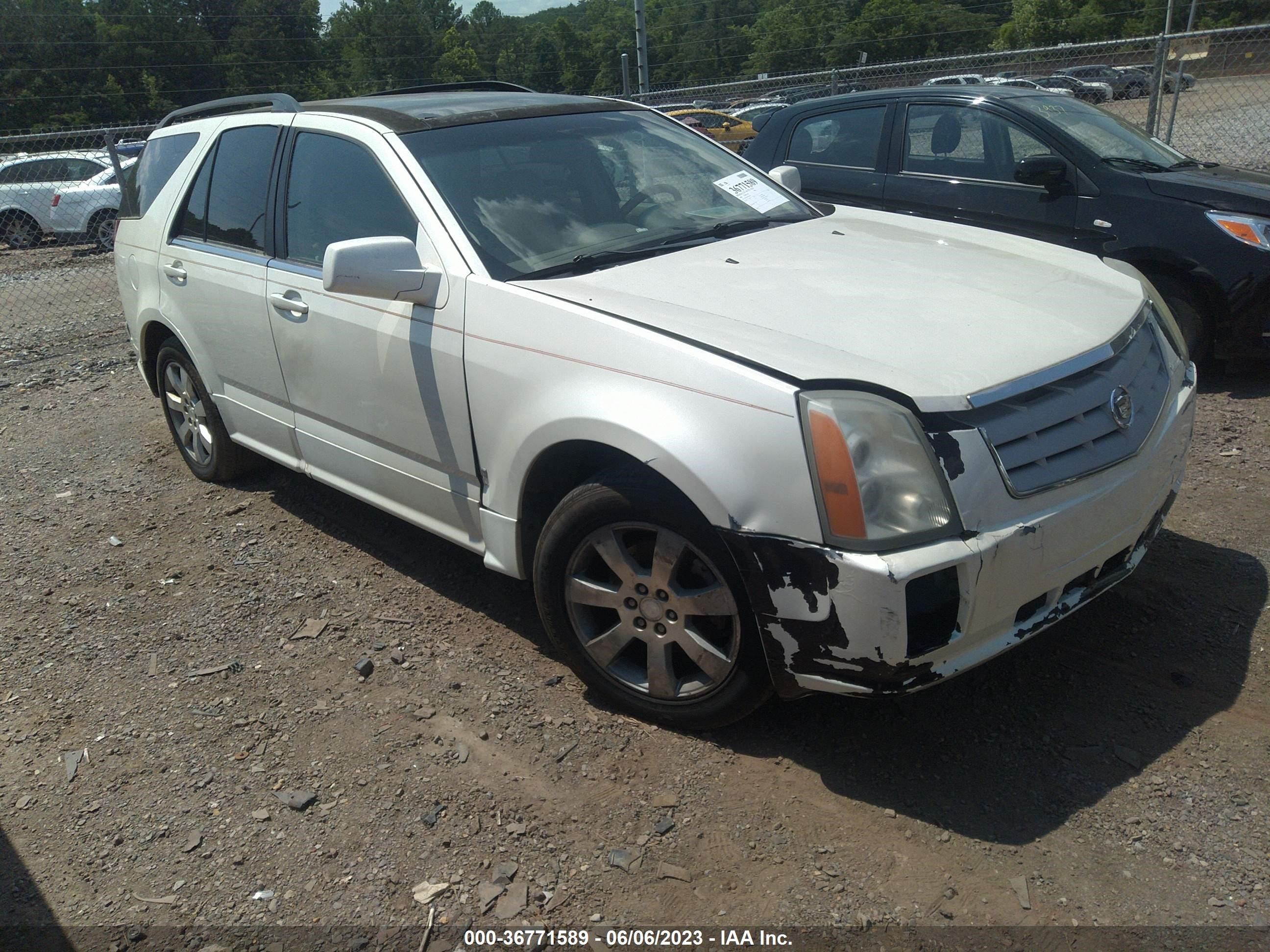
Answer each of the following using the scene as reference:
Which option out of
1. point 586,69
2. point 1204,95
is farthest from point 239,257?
Result: point 586,69

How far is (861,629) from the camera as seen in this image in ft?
7.78

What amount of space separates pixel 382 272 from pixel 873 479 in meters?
1.66

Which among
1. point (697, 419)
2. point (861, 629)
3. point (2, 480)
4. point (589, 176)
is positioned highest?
point (589, 176)

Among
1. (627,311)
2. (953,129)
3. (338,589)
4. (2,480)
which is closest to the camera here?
(627,311)

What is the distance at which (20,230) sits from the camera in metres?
16.2

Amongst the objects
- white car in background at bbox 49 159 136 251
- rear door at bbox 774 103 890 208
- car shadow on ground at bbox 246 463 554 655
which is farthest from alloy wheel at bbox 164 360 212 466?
white car in background at bbox 49 159 136 251


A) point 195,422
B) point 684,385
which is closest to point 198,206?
point 195,422

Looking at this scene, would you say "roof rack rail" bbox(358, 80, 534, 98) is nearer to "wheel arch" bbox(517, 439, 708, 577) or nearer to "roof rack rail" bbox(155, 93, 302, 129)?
"roof rack rail" bbox(155, 93, 302, 129)

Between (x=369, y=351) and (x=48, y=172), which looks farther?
(x=48, y=172)

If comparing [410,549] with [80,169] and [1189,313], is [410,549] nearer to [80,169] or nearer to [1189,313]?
[1189,313]

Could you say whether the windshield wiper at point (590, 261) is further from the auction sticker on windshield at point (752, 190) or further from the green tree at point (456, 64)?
the green tree at point (456, 64)

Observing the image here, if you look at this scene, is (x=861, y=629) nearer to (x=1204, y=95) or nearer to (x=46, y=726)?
(x=46, y=726)

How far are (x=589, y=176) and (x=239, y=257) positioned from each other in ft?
5.17

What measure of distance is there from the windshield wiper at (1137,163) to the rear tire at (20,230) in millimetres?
16238
